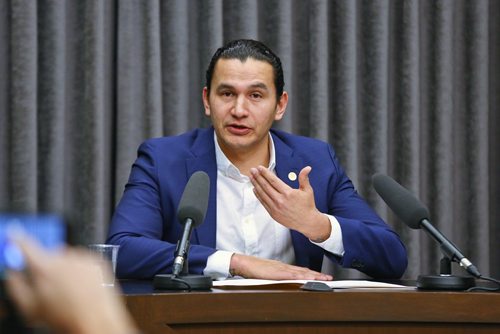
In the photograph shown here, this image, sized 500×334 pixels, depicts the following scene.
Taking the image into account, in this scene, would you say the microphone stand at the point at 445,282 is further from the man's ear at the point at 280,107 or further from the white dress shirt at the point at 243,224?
the man's ear at the point at 280,107

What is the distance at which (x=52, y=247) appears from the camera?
1.49ft

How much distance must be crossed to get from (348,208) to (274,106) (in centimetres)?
36

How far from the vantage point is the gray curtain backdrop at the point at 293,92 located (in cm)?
291

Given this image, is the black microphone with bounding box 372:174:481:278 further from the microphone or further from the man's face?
the man's face

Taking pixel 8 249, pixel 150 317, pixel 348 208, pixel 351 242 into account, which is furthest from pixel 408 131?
pixel 8 249

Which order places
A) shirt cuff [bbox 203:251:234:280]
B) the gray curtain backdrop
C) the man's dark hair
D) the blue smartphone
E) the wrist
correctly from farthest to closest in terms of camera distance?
the gray curtain backdrop < the man's dark hair < the wrist < shirt cuff [bbox 203:251:234:280] < the blue smartphone

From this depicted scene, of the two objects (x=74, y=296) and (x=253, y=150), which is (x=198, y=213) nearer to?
A: (x=253, y=150)

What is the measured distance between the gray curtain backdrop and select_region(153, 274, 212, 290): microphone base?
1242 millimetres

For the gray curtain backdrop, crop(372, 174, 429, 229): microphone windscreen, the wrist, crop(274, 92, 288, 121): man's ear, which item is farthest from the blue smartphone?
the gray curtain backdrop

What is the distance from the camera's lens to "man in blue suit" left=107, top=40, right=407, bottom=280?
2094 mm

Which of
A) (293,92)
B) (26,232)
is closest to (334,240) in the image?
(293,92)

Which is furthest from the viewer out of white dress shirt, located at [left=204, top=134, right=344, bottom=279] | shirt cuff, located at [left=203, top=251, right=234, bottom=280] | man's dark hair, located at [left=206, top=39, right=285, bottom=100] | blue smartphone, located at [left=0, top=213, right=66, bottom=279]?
man's dark hair, located at [left=206, top=39, right=285, bottom=100]

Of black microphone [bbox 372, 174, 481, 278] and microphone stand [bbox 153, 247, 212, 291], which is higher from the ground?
black microphone [bbox 372, 174, 481, 278]

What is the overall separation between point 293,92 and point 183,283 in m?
1.69
